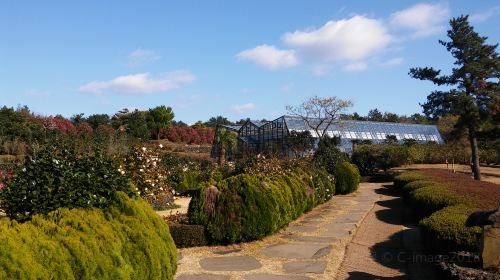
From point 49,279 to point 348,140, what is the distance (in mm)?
33552

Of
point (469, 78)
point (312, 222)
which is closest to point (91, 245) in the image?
point (312, 222)

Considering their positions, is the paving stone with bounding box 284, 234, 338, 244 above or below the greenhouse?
below

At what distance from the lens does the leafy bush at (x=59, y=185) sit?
135 inches

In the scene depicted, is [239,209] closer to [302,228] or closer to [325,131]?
[302,228]

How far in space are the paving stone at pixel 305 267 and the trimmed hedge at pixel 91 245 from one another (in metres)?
1.64

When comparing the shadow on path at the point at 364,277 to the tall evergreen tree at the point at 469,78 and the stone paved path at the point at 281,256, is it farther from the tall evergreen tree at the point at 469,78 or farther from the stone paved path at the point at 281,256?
the tall evergreen tree at the point at 469,78

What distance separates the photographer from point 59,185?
3627mm

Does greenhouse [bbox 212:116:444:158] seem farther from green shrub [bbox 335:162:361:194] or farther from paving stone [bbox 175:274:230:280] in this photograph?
paving stone [bbox 175:274:230:280]

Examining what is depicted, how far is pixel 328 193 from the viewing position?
39.5 feet

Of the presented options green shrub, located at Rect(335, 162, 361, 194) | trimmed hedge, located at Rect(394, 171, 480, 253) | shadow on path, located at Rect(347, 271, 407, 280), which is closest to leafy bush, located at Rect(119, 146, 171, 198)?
shadow on path, located at Rect(347, 271, 407, 280)

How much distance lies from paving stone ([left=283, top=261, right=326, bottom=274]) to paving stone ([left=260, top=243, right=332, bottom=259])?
29cm

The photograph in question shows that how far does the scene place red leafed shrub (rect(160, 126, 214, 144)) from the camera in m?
43.6

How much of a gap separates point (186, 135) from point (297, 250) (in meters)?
39.7

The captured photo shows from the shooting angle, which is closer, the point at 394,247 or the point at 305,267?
the point at 305,267
